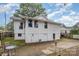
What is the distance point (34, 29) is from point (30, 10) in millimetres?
208

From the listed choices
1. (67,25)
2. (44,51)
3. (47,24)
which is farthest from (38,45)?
(67,25)

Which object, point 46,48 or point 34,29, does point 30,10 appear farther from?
point 46,48

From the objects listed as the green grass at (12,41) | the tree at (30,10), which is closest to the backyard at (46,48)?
the green grass at (12,41)

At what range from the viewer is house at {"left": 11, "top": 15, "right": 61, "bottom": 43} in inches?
84.0

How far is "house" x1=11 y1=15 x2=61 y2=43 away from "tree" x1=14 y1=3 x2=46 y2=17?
44 mm

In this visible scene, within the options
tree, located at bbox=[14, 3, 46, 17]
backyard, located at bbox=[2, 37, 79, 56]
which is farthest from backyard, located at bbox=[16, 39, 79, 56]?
tree, located at bbox=[14, 3, 46, 17]

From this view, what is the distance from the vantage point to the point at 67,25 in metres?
2.12

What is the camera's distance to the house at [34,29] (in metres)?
2.13

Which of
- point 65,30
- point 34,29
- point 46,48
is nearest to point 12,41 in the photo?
point 34,29

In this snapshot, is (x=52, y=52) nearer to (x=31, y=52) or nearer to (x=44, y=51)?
(x=44, y=51)

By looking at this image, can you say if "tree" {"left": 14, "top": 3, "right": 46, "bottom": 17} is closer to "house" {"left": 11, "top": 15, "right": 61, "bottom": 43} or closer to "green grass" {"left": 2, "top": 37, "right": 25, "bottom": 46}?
"house" {"left": 11, "top": 15, "right": 61, "bottom": 43}

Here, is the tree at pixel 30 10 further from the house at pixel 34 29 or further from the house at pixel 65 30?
the house at pixel 65 30

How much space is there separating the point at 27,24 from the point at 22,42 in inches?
7.9

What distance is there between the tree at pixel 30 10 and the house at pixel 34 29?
44mm
